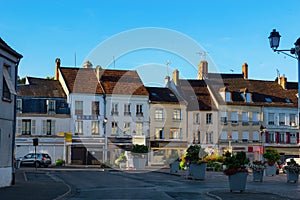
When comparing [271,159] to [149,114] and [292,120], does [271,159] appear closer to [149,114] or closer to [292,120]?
[149,114]

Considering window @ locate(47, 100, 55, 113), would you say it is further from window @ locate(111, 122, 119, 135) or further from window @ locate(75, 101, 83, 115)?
window @ locate(111, 122, 119, 135)

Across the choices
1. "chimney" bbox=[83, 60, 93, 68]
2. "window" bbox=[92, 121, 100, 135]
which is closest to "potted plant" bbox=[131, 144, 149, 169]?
"window" bbox=[92, 121, 100, 135]

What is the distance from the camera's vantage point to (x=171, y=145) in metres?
65.4

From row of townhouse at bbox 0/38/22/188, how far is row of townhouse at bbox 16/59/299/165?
3594 cm

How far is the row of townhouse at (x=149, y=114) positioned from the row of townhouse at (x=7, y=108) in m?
35.9

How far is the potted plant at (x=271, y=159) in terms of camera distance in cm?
3403

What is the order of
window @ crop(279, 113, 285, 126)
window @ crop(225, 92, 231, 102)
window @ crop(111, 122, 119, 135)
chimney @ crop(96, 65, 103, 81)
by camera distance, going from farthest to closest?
window @ crop(279, 113, 285, 126) → window @ crop(225, 92, 231, 102) → chimney @ crop(96, 65, 103, 81) → window @ crop(111, 122, 119, 135)

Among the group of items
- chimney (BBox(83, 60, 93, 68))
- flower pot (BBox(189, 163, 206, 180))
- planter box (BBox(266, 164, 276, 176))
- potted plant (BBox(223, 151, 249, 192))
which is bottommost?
planter box (BBox(266, 164, 276, 176))

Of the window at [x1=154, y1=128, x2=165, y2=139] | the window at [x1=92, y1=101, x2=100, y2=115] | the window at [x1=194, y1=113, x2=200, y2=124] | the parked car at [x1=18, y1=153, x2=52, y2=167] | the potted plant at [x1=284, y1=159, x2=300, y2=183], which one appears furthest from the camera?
the window at [x1=194, y1=113, x2=200, y2=124]

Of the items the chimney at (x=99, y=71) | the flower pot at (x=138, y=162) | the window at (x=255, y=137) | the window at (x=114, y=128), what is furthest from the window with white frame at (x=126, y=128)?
the window at (x=255, y=137)

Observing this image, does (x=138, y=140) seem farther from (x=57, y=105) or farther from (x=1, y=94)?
(x=1, y=94)

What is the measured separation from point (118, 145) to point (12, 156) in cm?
3930

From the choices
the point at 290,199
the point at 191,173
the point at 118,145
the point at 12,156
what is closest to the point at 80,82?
the point at 118,145

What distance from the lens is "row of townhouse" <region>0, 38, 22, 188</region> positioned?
22250 millimetres
